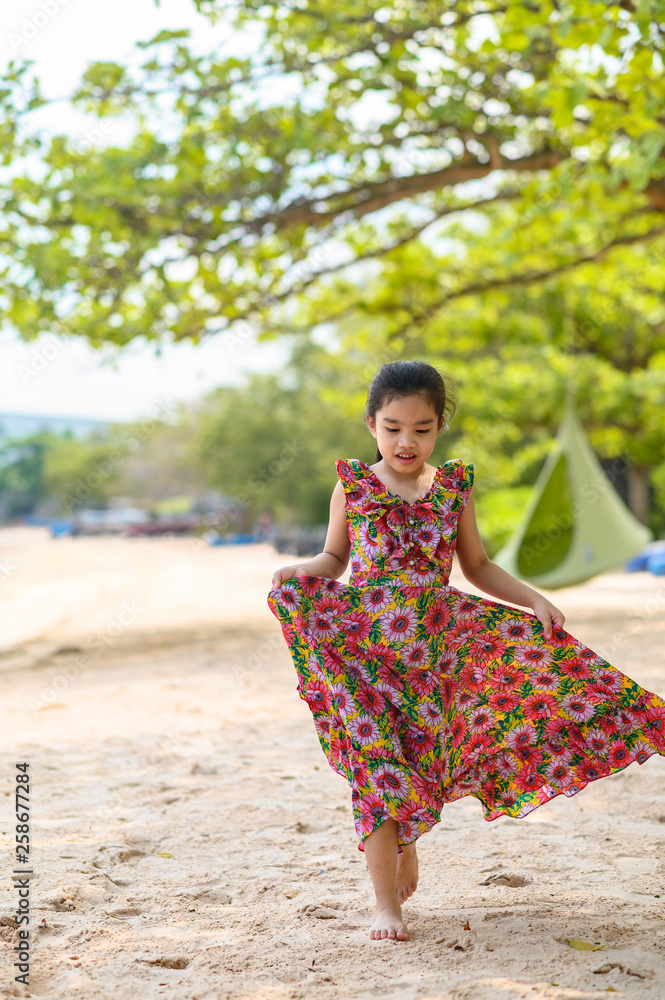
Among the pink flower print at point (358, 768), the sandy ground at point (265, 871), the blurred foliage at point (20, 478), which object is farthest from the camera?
the blurred foliage at point (20, 478)

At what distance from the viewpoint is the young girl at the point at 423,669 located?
2.26 m

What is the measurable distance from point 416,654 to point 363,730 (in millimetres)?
227

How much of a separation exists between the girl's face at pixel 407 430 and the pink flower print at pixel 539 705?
2.18ft

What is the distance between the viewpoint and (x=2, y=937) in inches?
83.9

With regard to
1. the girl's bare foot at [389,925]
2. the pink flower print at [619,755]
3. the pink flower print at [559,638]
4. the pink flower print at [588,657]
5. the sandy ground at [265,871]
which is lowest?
the sandy ground at [265,871]

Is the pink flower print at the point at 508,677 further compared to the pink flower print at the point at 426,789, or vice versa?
the pink flower print at the point at 508,677

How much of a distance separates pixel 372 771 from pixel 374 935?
0.36 meters

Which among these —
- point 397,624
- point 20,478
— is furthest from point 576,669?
point 20,478

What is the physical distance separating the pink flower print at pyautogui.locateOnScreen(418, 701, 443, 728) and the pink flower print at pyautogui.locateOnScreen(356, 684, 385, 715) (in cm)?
11

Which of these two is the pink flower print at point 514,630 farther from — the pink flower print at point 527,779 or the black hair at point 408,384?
the black hair at point 408,384

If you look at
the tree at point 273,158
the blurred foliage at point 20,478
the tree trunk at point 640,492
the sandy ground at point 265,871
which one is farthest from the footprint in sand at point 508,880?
the blurred foliage at point 20,478

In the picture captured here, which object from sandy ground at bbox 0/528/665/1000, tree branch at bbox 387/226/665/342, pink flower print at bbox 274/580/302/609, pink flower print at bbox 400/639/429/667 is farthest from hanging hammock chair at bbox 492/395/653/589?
pink flower print at bbox 274/580/302/609

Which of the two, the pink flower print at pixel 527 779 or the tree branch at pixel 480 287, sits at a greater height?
the tree branch at pixel 480 287

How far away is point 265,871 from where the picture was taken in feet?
8.70
